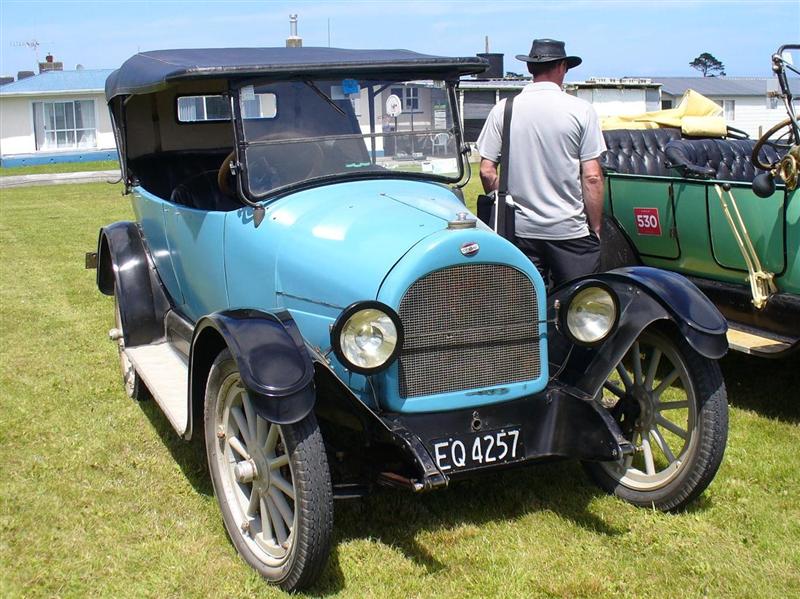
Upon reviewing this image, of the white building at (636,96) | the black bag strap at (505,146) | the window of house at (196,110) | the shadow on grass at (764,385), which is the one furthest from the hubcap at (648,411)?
the white building at (636,96)

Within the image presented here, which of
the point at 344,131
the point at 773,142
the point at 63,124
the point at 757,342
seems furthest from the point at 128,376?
the point at 63,124

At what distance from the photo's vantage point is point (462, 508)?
4066mm

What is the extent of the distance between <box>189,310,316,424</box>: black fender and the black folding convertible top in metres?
1.18

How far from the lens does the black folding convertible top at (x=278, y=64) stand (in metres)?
4.17

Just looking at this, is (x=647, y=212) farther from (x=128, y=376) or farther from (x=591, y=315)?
(x=128, y=376)

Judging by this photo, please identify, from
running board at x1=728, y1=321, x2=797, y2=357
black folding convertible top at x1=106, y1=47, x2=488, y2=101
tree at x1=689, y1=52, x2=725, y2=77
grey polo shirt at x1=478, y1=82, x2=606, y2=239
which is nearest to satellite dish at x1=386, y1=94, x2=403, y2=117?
black folding convertible top at x1=106, y1=47, x2=488, y2=101

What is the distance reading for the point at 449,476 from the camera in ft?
11.2

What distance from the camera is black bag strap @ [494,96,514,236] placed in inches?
187

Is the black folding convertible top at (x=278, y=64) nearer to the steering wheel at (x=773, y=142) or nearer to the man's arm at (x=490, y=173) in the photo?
the man's arm at (x=490, y=173)

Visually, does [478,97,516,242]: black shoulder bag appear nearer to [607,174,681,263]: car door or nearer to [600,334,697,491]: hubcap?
[600,334,697,491]: hubcap

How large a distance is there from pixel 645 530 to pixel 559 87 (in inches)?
89.8

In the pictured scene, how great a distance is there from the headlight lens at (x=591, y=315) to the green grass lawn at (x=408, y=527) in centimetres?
80

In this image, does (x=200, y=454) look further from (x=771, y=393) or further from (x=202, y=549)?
(x=771, y=393)

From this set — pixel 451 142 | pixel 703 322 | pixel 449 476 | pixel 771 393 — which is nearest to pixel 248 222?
pixel 451 142
